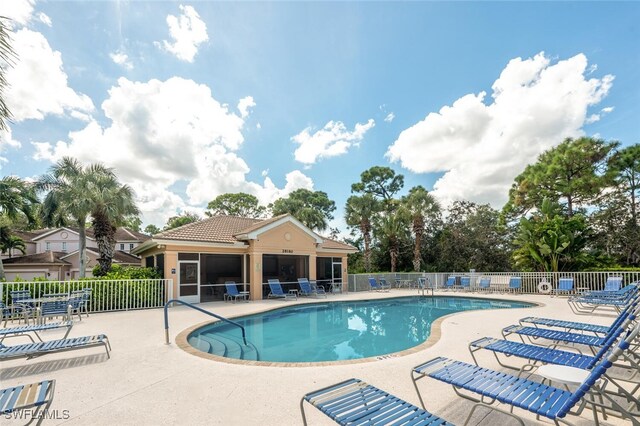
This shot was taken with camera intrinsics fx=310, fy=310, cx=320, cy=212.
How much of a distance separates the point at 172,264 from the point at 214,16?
10767 mm

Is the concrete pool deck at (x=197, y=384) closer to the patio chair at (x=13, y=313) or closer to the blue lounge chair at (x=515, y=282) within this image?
the patio chair at (x=13, y=313)

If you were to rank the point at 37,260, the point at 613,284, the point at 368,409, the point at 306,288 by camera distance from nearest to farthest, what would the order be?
the point at 368,409 → the point at 613,284 → the point at 306,288 → the point at 37,260

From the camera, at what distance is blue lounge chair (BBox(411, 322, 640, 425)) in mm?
2385

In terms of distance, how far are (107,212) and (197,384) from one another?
1517 cm

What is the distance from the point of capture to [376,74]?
54.7ft

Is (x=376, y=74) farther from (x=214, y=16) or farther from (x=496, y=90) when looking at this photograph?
(x=214, y=16)

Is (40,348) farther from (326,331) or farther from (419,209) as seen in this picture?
(419,209)

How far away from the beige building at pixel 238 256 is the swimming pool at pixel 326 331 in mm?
4105

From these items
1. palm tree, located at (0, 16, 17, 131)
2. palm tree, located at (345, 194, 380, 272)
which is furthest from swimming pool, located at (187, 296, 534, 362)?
palm tree, located at (345, 194, 380, 272)

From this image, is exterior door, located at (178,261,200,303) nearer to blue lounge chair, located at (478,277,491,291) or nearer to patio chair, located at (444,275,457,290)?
patio chair, located at (444,275,457,290)

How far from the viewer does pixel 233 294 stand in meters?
15.4

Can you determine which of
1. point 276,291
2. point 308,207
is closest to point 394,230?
point 308,207

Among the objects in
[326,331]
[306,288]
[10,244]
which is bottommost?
[326,331]

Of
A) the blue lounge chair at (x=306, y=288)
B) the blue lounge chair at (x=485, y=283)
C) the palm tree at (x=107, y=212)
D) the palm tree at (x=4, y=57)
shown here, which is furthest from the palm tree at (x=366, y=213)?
the palm tree at (x=4, y=57)
